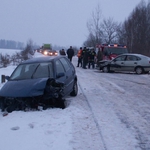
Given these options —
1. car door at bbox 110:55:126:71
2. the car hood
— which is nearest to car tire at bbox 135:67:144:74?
car door at bbox 110:55:126:71

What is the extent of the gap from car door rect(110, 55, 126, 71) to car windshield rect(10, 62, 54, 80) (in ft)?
38.7

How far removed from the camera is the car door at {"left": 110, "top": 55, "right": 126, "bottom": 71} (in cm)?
2011

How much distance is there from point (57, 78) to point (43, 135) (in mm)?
2862

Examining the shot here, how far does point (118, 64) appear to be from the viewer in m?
20.2

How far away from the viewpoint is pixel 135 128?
6543 millimetres

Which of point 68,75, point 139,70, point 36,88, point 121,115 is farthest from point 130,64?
point 36,88

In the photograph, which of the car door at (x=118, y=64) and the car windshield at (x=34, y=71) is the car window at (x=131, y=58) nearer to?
the car door at (x=118, y=64)

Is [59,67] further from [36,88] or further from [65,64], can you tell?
[36,88]

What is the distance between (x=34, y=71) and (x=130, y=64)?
1206 centimetres

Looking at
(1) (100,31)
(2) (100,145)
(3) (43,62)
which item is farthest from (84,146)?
(1) (100,31)

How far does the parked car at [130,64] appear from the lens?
19422 millimetres

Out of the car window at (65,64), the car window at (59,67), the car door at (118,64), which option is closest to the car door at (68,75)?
the car window at (65,64)

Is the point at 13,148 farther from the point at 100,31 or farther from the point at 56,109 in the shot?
the point at 100,31

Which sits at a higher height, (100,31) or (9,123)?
(100,31)
